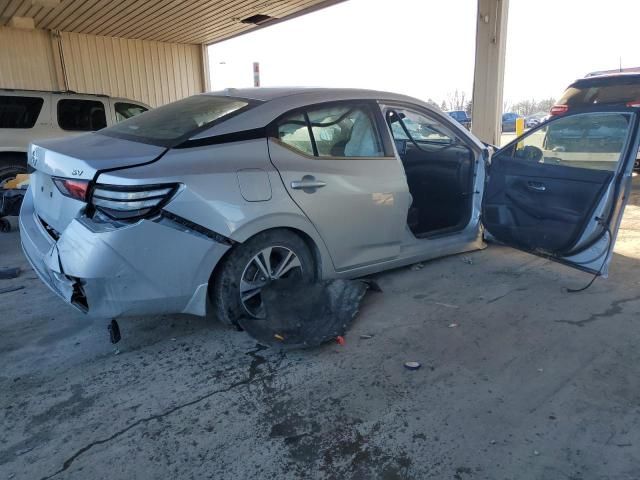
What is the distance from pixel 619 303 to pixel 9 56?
40.4 ft

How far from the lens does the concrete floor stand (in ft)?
6.50

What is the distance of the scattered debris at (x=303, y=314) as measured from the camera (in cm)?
287

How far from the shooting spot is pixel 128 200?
2.42 metres

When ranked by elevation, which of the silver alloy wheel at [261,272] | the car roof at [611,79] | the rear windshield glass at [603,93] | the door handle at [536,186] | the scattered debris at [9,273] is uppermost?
the car roof at [611,79]

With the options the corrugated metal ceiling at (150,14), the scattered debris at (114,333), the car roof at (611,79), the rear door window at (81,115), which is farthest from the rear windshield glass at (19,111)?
the car roof at (611,79)

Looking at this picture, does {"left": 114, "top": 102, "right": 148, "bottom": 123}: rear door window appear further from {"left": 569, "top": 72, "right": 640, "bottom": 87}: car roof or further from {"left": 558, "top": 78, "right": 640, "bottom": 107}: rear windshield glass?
{"left": 569, "top": 72, "right": 640, "bottom": 87}: car roof

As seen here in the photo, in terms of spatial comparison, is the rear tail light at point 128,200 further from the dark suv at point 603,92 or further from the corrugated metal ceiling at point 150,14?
the corrugated metal ceiling at point 150,14

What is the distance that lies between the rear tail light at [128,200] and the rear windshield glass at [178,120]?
1.22ft

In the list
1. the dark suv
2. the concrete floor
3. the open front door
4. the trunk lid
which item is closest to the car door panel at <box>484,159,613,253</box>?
the open front door

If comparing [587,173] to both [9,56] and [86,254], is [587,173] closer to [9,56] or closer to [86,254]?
[86,254]

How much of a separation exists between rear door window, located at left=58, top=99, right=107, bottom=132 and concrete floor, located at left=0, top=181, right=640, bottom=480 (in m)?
4.71

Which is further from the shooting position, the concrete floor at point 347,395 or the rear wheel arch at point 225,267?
the rear wheel arch at point 225,267

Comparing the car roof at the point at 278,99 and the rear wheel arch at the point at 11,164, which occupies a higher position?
the car roof at the point at 278,99

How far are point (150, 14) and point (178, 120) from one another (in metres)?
8.27
